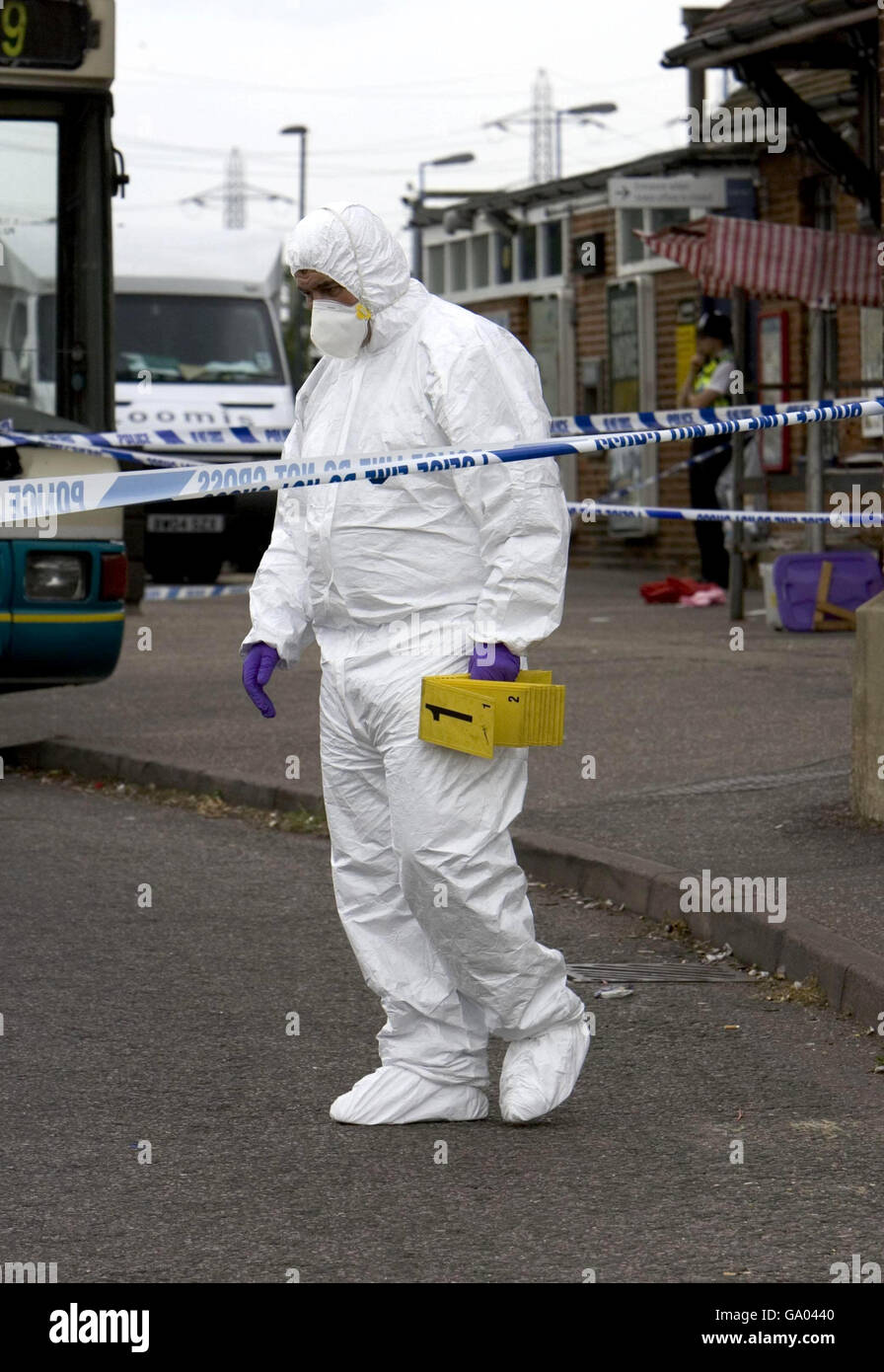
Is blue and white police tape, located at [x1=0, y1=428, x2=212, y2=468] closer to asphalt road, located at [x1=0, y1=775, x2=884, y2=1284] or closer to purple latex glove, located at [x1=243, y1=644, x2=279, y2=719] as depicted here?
asphalt road, located at [x1=0, y1=775, x2=884, y2=1284]

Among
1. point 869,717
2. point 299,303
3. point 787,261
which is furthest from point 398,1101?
point 299,303

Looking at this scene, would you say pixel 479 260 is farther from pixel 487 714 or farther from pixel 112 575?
pixel 487 714

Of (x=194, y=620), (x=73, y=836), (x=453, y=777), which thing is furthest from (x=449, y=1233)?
(x=194, y=620)

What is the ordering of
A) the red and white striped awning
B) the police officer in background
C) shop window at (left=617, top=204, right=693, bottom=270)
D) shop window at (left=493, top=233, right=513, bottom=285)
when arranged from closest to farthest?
the red and white striped awning, the police officer in background, shop window at (left=617, top=204, right=693, bottom=270), shop window at (left=493, top=233, right=513, bottom=285)

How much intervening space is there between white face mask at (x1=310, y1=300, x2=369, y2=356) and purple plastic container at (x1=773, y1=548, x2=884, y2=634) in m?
10.6

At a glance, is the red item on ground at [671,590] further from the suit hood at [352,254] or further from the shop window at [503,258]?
the suit hood at [352,254]

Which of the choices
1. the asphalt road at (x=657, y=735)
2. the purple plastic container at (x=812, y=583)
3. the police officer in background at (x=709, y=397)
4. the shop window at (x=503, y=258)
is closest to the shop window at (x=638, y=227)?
the shop window at (x=503, y=258)

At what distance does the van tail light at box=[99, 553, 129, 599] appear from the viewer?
10367 millimetres

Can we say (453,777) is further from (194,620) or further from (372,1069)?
(194,620)

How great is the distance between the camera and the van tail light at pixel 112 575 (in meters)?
10.4

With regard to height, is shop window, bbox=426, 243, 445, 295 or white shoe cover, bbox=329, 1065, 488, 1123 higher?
shop window, bbox=426, 243, 445, 295

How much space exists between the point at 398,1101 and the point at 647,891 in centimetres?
238

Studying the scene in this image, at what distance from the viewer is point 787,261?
15.6 meters

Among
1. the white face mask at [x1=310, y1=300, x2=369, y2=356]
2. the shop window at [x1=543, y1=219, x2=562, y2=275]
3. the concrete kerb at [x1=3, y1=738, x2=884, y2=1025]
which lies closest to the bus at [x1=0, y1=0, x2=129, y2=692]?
the concrete kerb at [x1=3, y1=738, x2=884, y2=1025]
